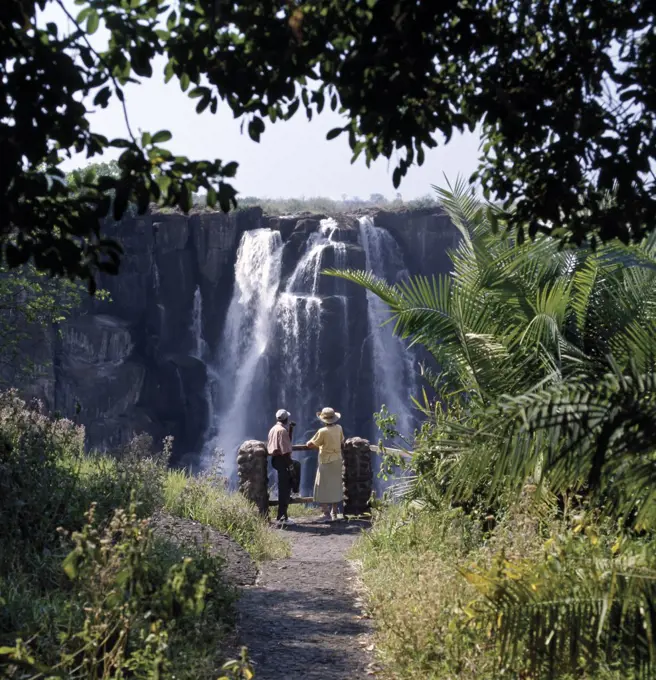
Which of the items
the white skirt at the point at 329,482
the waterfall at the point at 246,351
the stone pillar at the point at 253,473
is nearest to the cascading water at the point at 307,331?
the waterfall at the point at 246,351

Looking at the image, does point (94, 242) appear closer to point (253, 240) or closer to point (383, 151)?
point (383, 151)

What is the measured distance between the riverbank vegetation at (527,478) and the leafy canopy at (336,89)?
47cm

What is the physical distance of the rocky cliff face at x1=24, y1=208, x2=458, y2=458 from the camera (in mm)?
36344

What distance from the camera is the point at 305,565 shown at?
836 centimetres

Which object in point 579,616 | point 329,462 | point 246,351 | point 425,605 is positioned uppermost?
point 246,351

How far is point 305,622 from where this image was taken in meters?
6.14

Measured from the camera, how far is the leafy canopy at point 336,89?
3.12 m

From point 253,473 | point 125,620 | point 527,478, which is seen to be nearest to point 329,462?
point 253,473

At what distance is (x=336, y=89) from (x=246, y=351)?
3322cm

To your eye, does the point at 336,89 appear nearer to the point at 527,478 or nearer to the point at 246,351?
the point at 527,478

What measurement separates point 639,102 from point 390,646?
3198mm

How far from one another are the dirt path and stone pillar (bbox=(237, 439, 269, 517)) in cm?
316

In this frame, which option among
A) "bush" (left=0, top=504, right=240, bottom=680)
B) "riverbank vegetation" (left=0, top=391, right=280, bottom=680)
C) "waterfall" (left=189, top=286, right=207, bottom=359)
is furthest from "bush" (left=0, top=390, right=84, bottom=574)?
"waterfall" (left=189, top=286, right=207, bottom=359)

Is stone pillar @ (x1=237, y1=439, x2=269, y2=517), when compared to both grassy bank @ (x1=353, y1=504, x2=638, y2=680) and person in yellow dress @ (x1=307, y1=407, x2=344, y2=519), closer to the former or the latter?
person in yellow dress @ (x1=307, y1=407, x2=344, y2=519)
